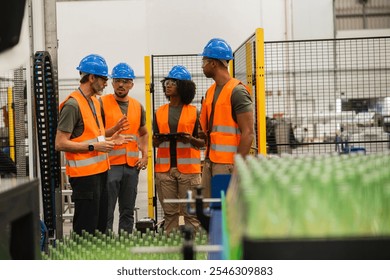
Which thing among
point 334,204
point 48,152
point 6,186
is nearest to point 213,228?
point 6,186

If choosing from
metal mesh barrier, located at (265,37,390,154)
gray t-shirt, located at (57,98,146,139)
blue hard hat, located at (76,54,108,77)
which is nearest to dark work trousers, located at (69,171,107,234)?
gray t-shirt, located at (57,98,146,139)

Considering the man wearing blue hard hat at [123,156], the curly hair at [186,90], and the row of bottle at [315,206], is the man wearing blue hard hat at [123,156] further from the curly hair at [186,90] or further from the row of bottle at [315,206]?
the row of bottle at [315,206]

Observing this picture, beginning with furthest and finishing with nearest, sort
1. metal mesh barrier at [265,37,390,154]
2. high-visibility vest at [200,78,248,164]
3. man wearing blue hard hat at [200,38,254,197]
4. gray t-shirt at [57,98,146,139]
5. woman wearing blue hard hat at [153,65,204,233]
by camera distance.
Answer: metal mesh barrier at [265,37,390,154], woman wearing blue hard hat at [153,65,204,233], high-visibility vest at [200,78,248,164], man wearing blue hard hat at [200,38,254,197], gray t-shirt at [57,98,146,139]

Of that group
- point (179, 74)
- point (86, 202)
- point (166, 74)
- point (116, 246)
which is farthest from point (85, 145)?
point (166, 74)

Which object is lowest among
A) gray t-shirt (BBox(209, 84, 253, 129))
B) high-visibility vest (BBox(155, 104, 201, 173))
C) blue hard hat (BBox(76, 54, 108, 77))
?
high-visibility vest (BBox(155, 104, 201, 173))

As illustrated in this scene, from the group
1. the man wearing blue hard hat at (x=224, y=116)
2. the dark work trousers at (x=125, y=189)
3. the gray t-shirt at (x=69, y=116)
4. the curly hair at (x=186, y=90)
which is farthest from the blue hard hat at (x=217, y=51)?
the dark work trousers at (x=125, y=189)

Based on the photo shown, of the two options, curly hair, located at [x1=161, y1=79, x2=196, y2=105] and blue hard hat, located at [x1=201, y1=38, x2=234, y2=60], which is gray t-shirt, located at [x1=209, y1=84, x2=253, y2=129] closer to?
blue hard hat, located at [x1=201, y1=38, x2=234, y2=60]

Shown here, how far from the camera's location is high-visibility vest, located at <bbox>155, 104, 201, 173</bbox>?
6.23 meters

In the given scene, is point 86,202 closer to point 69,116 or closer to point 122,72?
point 69,116

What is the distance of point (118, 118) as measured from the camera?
6.19m

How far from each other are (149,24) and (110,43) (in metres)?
0.91

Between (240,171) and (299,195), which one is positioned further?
(240,171)

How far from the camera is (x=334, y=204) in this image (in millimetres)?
1470
